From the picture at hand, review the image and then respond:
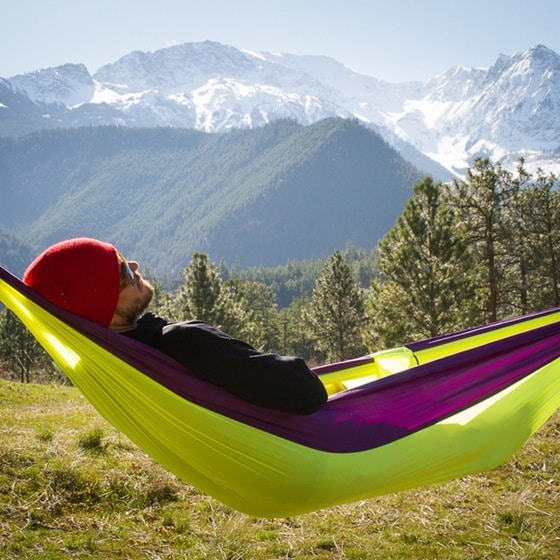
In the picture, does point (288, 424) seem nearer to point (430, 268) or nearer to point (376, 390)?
point (376, 390)

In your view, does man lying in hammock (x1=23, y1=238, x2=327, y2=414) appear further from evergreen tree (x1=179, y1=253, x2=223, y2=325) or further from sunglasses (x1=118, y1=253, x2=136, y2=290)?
evergreen tree (x1=179, y1=253, x2=223, y2=325)

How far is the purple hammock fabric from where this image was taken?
240 centimetres

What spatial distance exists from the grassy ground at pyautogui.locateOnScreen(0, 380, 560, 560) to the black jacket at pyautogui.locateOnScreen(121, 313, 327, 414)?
1.27 m

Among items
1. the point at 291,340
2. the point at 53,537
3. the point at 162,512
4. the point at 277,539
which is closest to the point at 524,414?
the point at 277,539

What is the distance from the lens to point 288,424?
252cm

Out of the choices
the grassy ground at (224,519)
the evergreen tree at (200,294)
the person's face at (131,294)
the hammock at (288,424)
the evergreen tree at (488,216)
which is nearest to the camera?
the person's face at (131,294)

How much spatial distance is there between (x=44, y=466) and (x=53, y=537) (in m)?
0.90

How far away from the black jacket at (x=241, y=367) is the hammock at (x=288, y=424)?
8 cm

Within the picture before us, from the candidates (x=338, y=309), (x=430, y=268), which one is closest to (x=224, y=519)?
(x=430, y=268)

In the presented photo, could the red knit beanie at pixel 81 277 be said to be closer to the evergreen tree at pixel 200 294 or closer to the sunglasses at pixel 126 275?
the sunglasses at pixel 126 275

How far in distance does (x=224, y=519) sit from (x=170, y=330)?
1.76 metres

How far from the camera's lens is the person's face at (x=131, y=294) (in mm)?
2316

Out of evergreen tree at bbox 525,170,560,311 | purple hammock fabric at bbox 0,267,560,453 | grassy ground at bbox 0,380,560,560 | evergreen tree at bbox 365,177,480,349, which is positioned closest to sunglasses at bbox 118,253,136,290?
purple hammock fabric at bbox 0,267,560,453

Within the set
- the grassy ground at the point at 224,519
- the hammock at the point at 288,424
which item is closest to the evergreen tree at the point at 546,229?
the grassy ground at the point at 224,519
